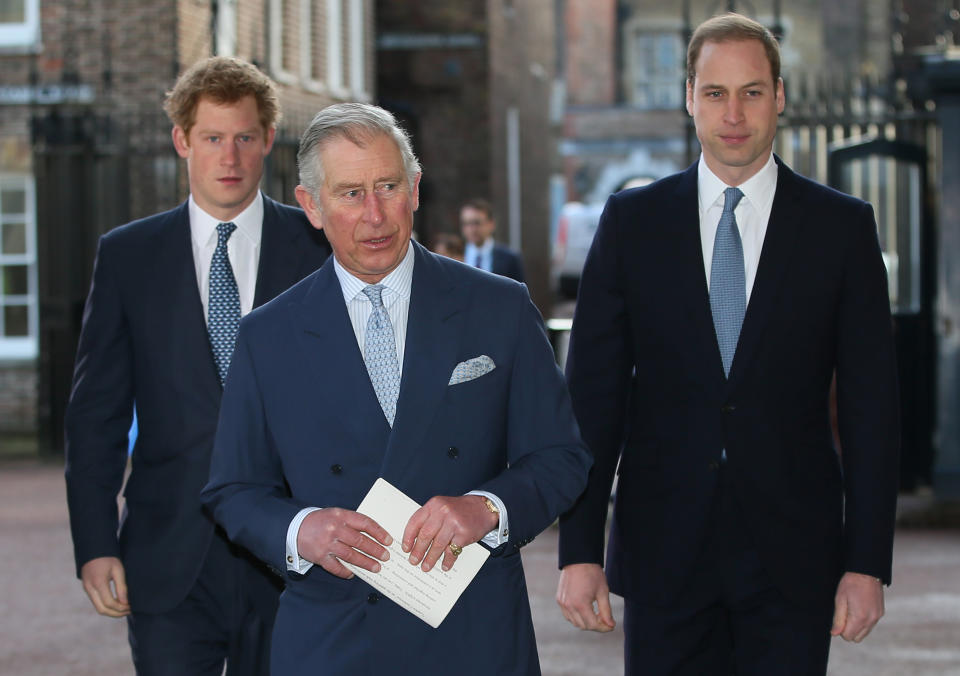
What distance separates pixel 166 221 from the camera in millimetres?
4043

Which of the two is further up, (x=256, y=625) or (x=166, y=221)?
(x=166, y=221)

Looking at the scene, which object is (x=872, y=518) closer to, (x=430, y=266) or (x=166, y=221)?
(x=430, y=266)

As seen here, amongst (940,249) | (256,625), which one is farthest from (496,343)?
(940,249)

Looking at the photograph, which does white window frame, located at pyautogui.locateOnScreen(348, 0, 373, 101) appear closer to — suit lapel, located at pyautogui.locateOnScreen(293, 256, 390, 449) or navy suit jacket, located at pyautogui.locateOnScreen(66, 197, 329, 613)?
navy suit jacket, located at pyautogui.locateOnScreen(66, 197, 329, 613)

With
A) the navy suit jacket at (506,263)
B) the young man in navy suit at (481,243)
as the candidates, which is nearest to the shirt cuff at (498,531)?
the navy suit jacket at (506,263)

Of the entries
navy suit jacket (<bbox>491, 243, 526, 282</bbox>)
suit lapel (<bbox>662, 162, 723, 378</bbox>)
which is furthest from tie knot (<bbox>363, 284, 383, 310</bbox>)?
navy suit jacket (<bbox>491, 243, 526, 282</bbox>)

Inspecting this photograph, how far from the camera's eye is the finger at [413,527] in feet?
9.16

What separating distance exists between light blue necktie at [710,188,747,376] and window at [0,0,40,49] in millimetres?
14082

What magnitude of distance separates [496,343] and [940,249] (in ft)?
28.9

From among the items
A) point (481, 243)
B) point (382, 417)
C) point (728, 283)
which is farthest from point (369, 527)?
point (481, 243)

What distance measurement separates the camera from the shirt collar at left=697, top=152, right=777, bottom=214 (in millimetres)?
3650

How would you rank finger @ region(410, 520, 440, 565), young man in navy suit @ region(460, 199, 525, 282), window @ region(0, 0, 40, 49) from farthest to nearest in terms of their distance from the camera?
window @ region(0, 0, 40, 49) → young man in navy suit @ region(460, 199, 525, 282) → finger @ region(410, 520, 440, 565)

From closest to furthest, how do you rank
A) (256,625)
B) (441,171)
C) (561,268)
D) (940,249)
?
(256,625)
(940,249)
(441,171)
(561,268)

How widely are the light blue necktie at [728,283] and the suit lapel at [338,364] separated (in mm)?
921
